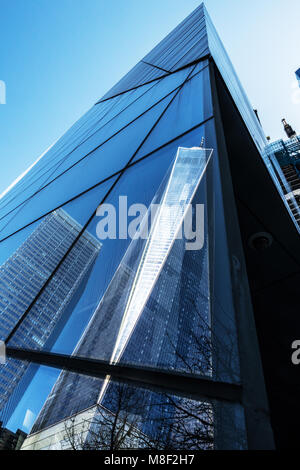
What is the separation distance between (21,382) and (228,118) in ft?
14.4

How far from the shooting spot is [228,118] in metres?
4.51

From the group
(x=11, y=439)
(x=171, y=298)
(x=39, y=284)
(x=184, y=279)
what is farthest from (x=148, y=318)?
(x=39, y=284)

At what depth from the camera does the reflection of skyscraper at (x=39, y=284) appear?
77.2 inches

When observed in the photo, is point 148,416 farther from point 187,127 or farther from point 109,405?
point 187,127

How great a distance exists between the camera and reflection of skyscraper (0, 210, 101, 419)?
Answer: 6.43 feet

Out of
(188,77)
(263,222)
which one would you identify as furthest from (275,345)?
(188,77)

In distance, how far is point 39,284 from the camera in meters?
2.63

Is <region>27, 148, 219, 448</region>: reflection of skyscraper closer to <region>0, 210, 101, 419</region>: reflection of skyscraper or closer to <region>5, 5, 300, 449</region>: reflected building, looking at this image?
<region>5, 5, 300, 449</region>: reflected building

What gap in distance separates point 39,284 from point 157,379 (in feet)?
5.71

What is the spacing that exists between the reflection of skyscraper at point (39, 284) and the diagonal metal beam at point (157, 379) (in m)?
0.39

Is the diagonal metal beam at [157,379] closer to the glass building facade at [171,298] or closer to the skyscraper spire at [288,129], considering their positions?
the glass building facade at [171,298]

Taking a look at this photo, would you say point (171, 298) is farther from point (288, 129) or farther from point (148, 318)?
point (288, 129)

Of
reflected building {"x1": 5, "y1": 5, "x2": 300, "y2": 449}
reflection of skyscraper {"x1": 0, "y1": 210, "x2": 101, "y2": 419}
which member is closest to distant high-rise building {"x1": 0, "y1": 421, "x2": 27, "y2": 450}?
reflected building {"x1": 5, "y1": 5, "x2": 300, "y2": 449}

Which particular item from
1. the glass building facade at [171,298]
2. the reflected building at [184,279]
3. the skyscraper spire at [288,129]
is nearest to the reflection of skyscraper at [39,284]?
the glass building facade at [171,298]
